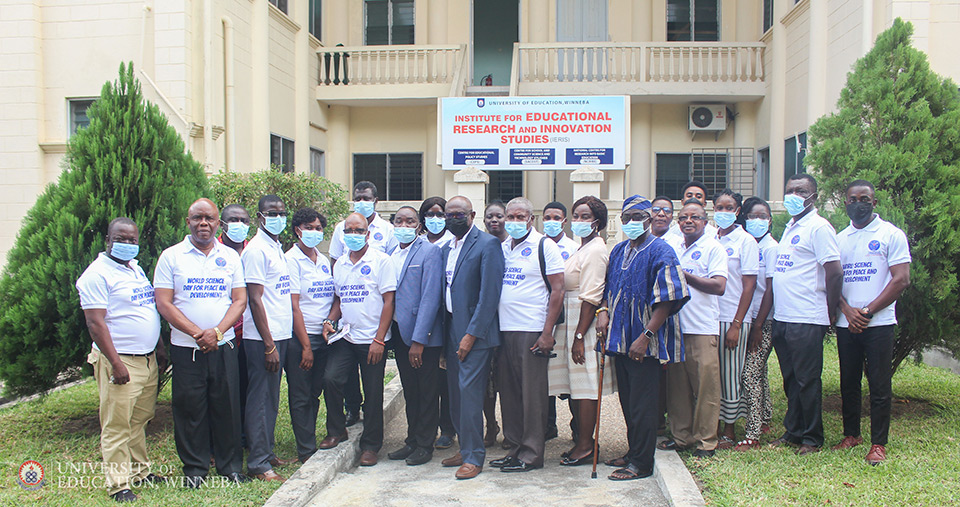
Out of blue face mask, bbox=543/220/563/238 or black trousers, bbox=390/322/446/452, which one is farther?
blue face mask, bbox=543/220/563/238

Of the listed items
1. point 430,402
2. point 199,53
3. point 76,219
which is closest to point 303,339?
point 430,402

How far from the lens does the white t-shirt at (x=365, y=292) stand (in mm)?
5398

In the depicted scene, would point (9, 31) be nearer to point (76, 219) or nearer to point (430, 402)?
point (76, 219)

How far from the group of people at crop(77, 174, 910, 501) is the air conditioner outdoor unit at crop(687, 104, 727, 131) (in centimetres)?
1060

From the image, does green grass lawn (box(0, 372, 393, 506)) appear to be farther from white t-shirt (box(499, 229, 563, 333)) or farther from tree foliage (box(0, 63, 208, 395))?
white t-shirt (box(499, 229, 563, 333))

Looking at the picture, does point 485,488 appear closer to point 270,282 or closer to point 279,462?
point 279,462

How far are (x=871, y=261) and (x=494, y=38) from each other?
13853mm

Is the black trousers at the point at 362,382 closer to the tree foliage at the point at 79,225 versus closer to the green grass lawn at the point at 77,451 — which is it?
the green grass lawn at the point at 77,451

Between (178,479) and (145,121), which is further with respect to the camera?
(145,121)

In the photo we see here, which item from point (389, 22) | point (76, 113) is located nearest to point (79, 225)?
point (76, 113)

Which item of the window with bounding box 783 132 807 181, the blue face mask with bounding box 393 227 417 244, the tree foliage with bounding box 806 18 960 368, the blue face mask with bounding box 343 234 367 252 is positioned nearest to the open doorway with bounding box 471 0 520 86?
the window with bounding box 783 132 807 181

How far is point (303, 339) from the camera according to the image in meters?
5.30

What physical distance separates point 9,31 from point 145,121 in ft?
25.8

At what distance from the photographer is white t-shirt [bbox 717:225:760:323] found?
5555 mm
